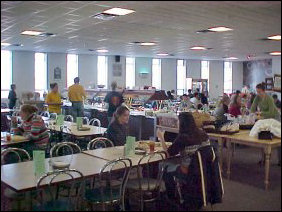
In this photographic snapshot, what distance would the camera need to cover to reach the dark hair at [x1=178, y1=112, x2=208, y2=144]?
3475 millimetres

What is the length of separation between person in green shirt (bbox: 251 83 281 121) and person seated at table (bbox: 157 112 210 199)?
112 centimetres

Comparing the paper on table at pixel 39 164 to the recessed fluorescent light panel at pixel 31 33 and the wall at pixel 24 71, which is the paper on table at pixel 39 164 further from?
the wall at pixel 24 71

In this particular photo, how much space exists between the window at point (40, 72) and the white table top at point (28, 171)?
9253 mm

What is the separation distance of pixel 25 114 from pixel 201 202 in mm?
2417

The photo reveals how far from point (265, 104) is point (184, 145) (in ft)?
4.37

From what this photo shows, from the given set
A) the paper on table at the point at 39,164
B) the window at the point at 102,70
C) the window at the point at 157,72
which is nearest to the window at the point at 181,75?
the window at the point at 157,72

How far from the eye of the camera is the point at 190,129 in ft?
11.5

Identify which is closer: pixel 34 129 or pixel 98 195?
pixel 98 195

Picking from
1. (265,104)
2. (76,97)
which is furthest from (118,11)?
(76,97)

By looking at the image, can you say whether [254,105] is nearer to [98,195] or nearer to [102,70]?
[98,195]

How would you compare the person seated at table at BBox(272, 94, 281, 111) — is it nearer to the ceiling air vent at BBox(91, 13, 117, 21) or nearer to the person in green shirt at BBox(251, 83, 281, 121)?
the person in green shirt at BBox(251, 83, 281, 121)

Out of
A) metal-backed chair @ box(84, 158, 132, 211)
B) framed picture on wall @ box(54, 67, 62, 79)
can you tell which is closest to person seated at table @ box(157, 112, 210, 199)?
metal-backed chair @ box(84, 158, 132, 211)

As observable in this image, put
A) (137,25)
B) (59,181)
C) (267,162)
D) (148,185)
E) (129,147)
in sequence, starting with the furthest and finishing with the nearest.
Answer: (137,25) → (129,147) → (148,185) → (59,181) → (267,162)

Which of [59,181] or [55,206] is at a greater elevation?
[59,181]
